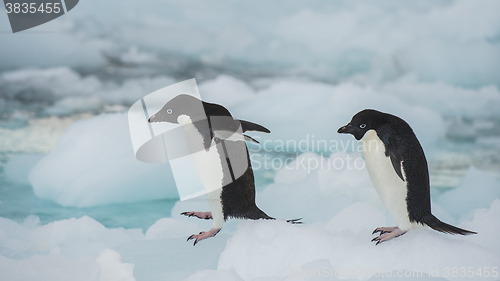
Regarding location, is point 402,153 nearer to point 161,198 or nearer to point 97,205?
point 161,198

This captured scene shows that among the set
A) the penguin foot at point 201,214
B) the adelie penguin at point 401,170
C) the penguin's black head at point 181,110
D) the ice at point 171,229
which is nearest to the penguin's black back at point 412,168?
the adelie penguin at point 401,170

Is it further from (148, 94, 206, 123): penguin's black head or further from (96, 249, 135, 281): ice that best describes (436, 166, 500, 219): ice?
(96, 249, 135, 281): ice

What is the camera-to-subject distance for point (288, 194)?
2135 millimetres

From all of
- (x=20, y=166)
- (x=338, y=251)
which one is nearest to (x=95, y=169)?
(x=20, y=166)

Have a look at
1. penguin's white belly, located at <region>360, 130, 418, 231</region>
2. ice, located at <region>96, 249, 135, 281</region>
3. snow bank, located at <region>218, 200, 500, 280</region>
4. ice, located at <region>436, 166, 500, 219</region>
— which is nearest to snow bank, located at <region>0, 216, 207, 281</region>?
ice, located at <region>96, 249, 135, 281</region>

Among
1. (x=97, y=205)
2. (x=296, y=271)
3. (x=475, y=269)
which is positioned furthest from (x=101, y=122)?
(x=475, y=269)

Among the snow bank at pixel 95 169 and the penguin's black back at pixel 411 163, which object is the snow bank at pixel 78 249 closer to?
the snow bank at pixel 95 169

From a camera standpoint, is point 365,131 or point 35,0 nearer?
point 365,131

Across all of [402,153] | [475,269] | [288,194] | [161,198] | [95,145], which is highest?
[402,153]

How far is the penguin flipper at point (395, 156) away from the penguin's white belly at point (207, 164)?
0.65 m

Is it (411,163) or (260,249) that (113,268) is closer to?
(260,249)

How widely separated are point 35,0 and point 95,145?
88 cm

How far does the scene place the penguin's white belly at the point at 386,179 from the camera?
1329 millimetres

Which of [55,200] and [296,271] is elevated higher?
[296,271]
